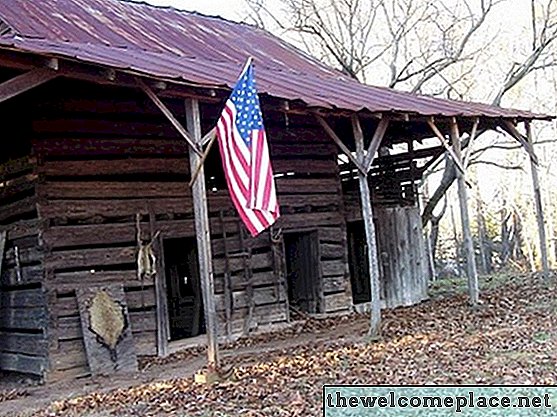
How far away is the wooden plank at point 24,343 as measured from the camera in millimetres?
10469

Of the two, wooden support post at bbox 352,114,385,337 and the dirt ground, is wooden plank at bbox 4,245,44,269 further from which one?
wooden support post at bbox 352,114,385,337

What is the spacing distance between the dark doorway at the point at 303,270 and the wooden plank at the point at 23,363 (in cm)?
547

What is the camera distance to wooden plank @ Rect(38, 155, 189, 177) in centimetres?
1088

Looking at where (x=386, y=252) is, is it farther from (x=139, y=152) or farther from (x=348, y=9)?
(x=348, y=9)

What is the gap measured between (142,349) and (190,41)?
6405 millimetres

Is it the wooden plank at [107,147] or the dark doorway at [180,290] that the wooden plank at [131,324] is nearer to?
the wooden plank at [107,147]

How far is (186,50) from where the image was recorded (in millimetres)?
13852

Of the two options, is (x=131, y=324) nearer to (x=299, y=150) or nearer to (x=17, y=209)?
(x=17, y=209)

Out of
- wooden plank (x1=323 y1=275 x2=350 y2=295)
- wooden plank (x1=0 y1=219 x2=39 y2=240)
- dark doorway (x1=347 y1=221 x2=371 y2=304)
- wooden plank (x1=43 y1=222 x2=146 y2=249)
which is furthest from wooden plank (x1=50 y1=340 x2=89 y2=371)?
dark doorway (x1=347 y1=221 x2=371 y2=304)

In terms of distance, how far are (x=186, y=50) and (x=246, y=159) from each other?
19.4 ft

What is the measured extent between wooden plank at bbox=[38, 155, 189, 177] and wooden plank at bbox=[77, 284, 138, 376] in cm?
176

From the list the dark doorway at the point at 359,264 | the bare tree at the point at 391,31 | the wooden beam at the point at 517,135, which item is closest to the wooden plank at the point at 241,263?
the dark doorway at the point at 359,264

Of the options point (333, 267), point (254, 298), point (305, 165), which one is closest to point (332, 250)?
point (333, 267)

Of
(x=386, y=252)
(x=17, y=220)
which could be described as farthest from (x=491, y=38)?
(x=17, y=220)
